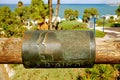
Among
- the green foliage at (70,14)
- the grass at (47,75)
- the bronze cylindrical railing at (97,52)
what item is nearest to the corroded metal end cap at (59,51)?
the bronze cylindrical railing at (97,52)

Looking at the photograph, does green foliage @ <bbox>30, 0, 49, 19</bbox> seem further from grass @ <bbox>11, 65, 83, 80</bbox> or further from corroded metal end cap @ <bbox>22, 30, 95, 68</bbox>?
corroded metal end cap @ <bbox>22, 30, 95, 68</bbox>

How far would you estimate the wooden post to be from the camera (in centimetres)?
171

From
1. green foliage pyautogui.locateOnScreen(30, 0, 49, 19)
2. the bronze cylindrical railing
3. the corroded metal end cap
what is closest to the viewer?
the corroded metal end cap

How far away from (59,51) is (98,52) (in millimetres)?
247

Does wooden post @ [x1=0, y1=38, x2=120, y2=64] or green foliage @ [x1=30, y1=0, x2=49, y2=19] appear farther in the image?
green foliage @ [x1=30, y1=0, x2=49, y2=19]

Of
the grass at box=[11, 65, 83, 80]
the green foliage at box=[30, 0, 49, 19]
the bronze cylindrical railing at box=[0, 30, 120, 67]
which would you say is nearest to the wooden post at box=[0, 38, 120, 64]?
the bronze cylindrical railing at box=[0, 30, 120, 67]

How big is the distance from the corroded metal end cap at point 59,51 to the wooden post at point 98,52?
9 cm

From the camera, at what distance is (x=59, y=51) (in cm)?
161

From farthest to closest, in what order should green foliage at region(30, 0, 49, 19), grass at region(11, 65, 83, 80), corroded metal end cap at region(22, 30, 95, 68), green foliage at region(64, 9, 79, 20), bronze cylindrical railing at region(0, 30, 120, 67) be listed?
green foliage at region(64, 9, 79, 20) < green foliage at region(30, 0, 49, 19) < grass at region(11, 65, 83, 80) < bronze cylindrical railing at region(0, 30, 120, 67) < corroded metal end cap at region(22, 30, 95, 68)

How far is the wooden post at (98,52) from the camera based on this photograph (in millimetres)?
1711

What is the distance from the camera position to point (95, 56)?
1.67m

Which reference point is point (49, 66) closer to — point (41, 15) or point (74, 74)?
point (74, 74)

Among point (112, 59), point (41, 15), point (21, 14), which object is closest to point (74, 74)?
point (112, 59)

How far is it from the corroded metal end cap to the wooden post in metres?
0.09
